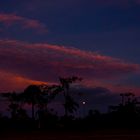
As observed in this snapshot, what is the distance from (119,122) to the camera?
4912 cm

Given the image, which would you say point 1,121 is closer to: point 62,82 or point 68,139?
point 62,82

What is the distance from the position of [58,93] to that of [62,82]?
150 centimetres

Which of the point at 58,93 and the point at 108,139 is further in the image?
the point at 58,93

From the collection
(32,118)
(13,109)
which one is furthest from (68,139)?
(13,109)

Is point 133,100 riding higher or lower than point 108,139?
higher

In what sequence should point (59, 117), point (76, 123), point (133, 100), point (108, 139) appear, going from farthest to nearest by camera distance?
point (133, 100), point (59, 117), point (76, 123), point (108, 139)

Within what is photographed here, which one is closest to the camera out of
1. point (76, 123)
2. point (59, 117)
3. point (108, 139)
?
point (108, 139)

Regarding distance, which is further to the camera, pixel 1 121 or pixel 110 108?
pixel 110 108

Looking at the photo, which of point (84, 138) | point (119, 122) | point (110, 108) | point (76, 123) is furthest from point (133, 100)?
point (84, 138)

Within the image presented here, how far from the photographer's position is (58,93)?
2016 inches

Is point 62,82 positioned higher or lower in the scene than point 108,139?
higher

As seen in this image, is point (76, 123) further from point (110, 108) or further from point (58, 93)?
point (110, 108)

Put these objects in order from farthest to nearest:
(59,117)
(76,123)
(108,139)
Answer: (59,117), (76,123), (108,139)

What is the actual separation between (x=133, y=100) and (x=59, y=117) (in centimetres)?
1254
